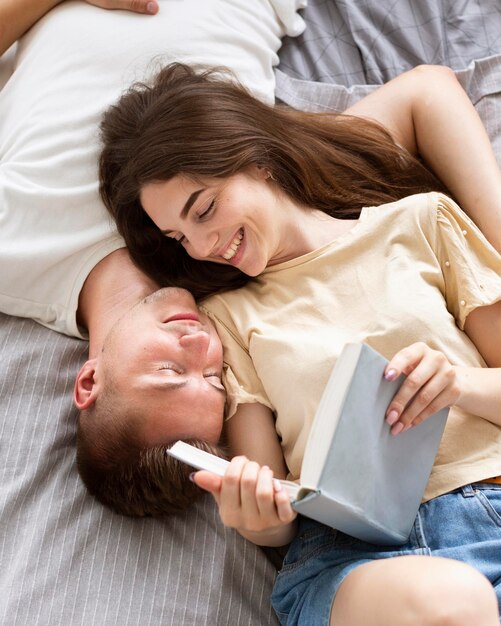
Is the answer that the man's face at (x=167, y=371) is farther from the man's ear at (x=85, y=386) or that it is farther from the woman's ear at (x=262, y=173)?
the woman's ear at (x=262, y=173)

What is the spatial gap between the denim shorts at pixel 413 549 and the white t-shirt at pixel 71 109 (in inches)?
25.0

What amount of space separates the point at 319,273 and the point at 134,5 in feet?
2.38

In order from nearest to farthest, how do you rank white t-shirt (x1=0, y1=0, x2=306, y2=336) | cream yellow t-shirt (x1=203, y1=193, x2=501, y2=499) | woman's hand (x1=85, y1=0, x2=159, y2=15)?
cream yellow t-shirt (x1=203, y1=193, x2=501, y2=499), white t-shirt (x1=0, y1=0, x2=306, y2=336), woman's hand (x1=85, y1=0, x2=159, y2=15)

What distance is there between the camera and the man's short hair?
48.2 inches

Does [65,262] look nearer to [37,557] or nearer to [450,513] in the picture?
[37,557]

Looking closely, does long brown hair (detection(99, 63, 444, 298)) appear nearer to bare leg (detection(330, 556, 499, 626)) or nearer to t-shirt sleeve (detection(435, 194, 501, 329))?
t-shirt sleeve (detection(435, 194, 501, 329))

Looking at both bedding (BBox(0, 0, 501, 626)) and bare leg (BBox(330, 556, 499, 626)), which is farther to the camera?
bedding (BBox(0, 0, 501, 626))

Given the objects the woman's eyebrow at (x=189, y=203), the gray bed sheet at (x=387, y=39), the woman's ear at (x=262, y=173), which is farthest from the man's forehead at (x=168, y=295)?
the gray bed sheet at (x=387, y=39)

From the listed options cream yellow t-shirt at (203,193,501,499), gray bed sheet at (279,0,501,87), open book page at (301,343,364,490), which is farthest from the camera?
gray bed sheet at (279,0,501,87)

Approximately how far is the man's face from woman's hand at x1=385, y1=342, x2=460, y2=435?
33cm

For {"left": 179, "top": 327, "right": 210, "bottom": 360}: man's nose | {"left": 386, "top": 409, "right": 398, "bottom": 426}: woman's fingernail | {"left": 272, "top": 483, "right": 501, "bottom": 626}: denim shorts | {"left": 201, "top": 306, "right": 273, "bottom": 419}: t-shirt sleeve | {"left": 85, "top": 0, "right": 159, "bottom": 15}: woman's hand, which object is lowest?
{"left": 272, "top": 483, "right": 501, "bottom": 626}: denim shorts

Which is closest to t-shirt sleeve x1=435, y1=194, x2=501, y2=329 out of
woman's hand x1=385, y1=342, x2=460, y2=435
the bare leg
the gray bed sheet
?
woman's hand x1=385, y1=342, x2=460, y2=435

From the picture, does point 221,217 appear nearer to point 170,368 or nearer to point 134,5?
point 170,368

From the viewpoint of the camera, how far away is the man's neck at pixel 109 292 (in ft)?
4.69
